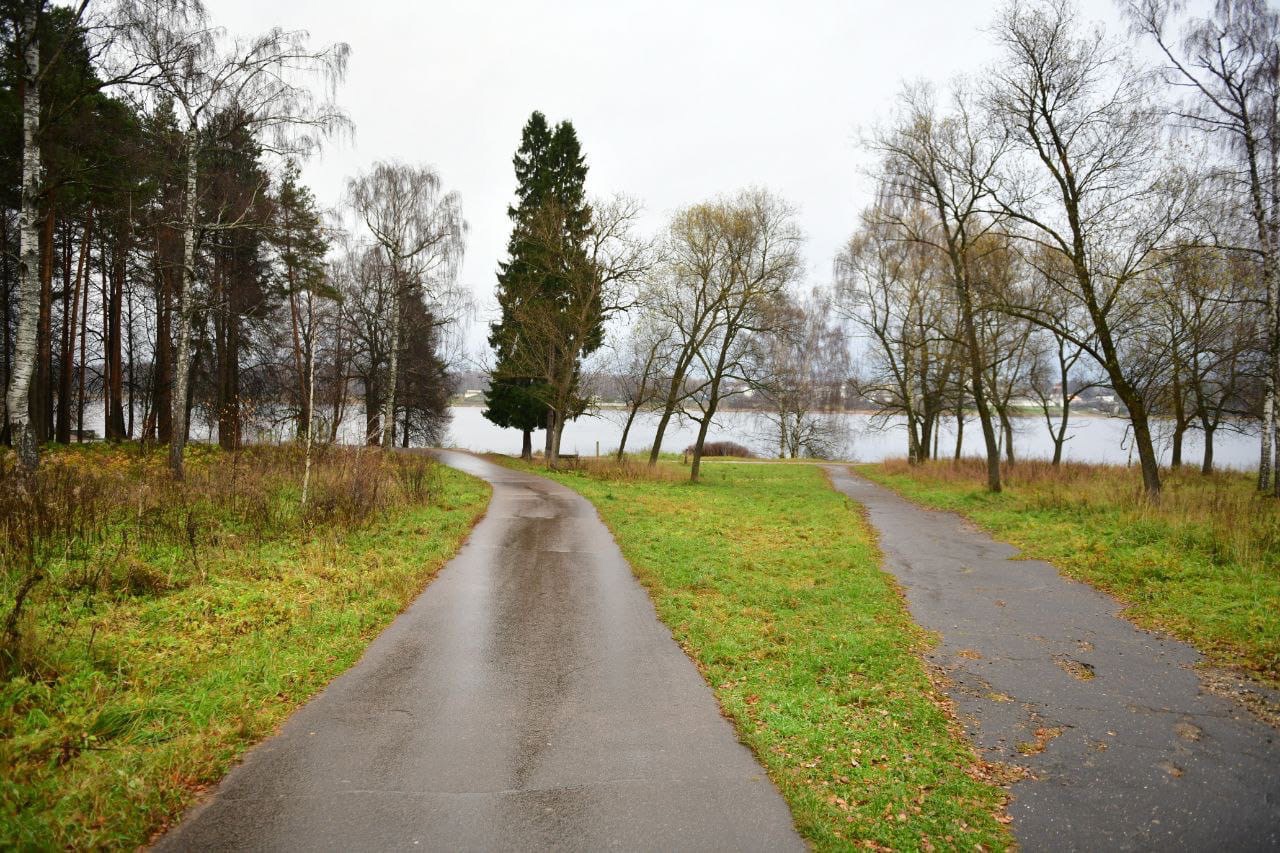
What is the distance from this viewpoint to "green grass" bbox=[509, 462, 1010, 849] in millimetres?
3596

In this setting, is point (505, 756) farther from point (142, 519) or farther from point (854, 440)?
point (854, 440)

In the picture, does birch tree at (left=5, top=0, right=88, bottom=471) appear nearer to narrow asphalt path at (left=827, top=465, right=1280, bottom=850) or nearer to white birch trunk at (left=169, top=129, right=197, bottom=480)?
white birch trunk at (left=169, top=129, right=197, bottom=480)

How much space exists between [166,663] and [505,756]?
3.00 meters

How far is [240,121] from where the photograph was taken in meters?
11.6

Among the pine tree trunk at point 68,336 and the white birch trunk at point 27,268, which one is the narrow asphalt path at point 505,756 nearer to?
the white birch trunk at point 27,268

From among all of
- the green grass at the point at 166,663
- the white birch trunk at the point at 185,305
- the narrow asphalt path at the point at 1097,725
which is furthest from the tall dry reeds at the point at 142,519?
the narrow asphalt path at the point at 1097,725

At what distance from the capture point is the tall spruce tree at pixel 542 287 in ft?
77.9

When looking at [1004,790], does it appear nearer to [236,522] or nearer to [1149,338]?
[236,522]

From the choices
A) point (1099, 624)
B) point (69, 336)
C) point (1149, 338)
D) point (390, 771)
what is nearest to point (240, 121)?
point (390, 771)

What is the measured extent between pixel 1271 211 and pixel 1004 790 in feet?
54.8

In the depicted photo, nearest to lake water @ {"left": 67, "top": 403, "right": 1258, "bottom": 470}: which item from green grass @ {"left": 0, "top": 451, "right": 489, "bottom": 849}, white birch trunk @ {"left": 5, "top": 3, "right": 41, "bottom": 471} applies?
white birch trunk @ {"left": 5, "top": 3, "right": 41, "bottom": 471}

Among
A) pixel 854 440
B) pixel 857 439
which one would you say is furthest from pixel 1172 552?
pixel 857 439

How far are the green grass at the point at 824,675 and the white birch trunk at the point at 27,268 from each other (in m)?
9.03

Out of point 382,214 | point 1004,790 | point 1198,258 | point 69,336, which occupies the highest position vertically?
point 382,214
